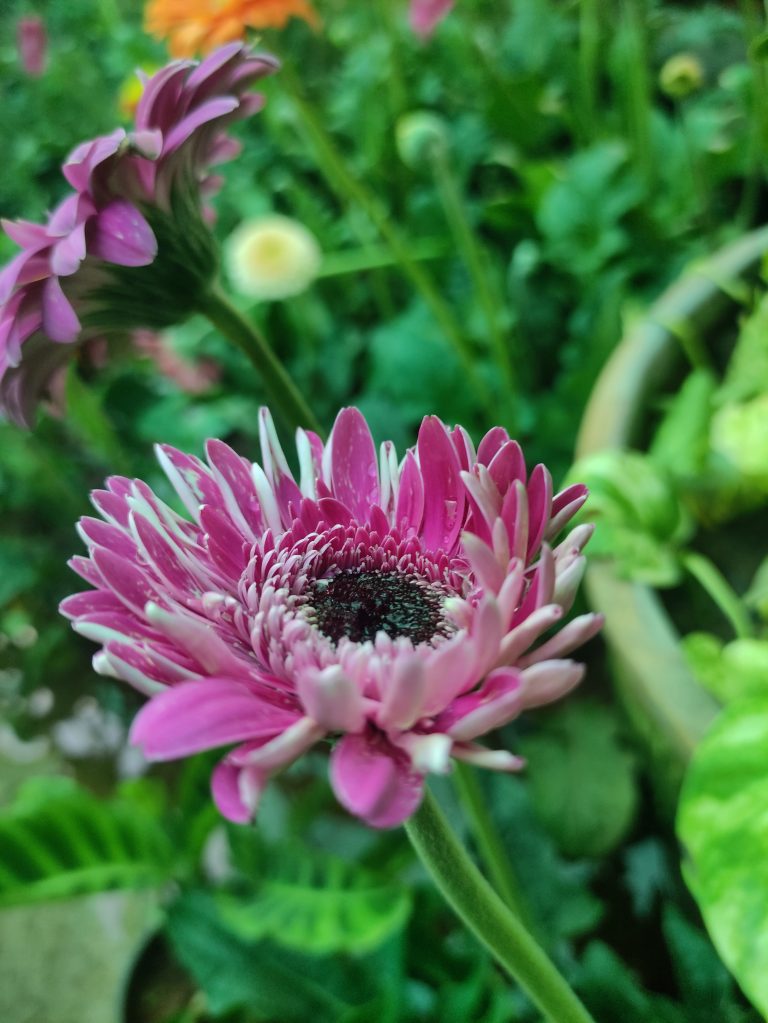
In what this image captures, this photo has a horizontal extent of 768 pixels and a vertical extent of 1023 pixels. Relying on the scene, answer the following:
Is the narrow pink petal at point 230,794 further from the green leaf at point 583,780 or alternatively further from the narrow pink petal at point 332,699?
the green leaf at point 583,780

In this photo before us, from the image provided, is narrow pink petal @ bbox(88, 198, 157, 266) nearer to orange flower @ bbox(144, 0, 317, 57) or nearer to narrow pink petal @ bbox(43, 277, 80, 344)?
narrow pink petal @ bbox(43, 277, 80, 344)

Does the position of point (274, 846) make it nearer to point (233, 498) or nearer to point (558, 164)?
point (233, 498)

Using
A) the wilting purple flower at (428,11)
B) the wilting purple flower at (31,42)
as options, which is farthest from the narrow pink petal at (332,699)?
the wilting purple flower at (31,42)

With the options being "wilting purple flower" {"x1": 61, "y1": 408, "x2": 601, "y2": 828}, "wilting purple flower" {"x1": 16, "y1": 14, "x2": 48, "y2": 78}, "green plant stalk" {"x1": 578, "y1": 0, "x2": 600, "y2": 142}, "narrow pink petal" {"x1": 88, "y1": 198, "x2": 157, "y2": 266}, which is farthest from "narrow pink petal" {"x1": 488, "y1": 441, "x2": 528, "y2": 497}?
"wilting purple flower" {"x1": 16, "y1": 14, "x2": 48, "y2": 78}

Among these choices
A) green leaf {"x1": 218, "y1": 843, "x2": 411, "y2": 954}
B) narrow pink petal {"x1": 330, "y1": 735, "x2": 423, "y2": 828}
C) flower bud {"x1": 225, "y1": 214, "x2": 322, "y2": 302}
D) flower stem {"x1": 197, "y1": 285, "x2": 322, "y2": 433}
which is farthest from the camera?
flower bud {"x1": 225, "y1": 214, "x2": 322, "y2": 302}

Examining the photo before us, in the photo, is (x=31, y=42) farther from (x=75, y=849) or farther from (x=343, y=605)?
(x=343, y=605)

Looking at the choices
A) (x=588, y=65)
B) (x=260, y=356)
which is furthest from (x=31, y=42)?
(x=260, y=356)
